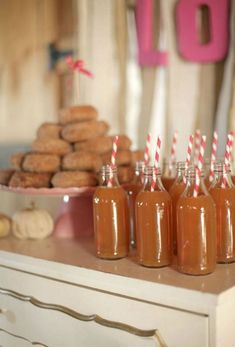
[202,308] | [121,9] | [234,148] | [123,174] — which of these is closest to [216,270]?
[202,308]

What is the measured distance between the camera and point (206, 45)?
59.4 inches

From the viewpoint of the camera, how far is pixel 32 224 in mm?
1301

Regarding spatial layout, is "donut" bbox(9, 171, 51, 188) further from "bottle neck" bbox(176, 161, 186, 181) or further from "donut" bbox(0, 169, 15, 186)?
"bottle neck" bbox(176, 161, 186, 181)

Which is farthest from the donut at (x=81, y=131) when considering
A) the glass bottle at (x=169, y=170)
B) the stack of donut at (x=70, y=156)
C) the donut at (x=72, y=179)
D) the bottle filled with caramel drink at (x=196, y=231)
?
the bottle filled with caramel drink at (x=196, y=231)

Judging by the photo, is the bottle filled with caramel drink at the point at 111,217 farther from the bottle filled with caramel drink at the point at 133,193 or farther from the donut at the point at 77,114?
the donut at the point at 77,114

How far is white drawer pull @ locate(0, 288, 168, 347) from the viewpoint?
944 millimetres

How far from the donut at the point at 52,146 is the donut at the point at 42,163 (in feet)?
0.05

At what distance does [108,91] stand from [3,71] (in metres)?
0.50

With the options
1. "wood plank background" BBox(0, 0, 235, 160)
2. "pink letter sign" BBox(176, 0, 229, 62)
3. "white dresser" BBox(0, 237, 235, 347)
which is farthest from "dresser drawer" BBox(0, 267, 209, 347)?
"pink letter sign" BBox(176, 0, 229, 62)

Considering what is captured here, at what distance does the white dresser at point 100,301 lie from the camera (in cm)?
89

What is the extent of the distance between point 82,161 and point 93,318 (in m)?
0.42

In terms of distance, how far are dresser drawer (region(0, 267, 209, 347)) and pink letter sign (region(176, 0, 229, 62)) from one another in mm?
850

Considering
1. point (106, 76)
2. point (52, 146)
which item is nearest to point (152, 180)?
point (52, 146)

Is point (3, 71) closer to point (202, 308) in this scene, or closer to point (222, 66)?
point (222, 66)
